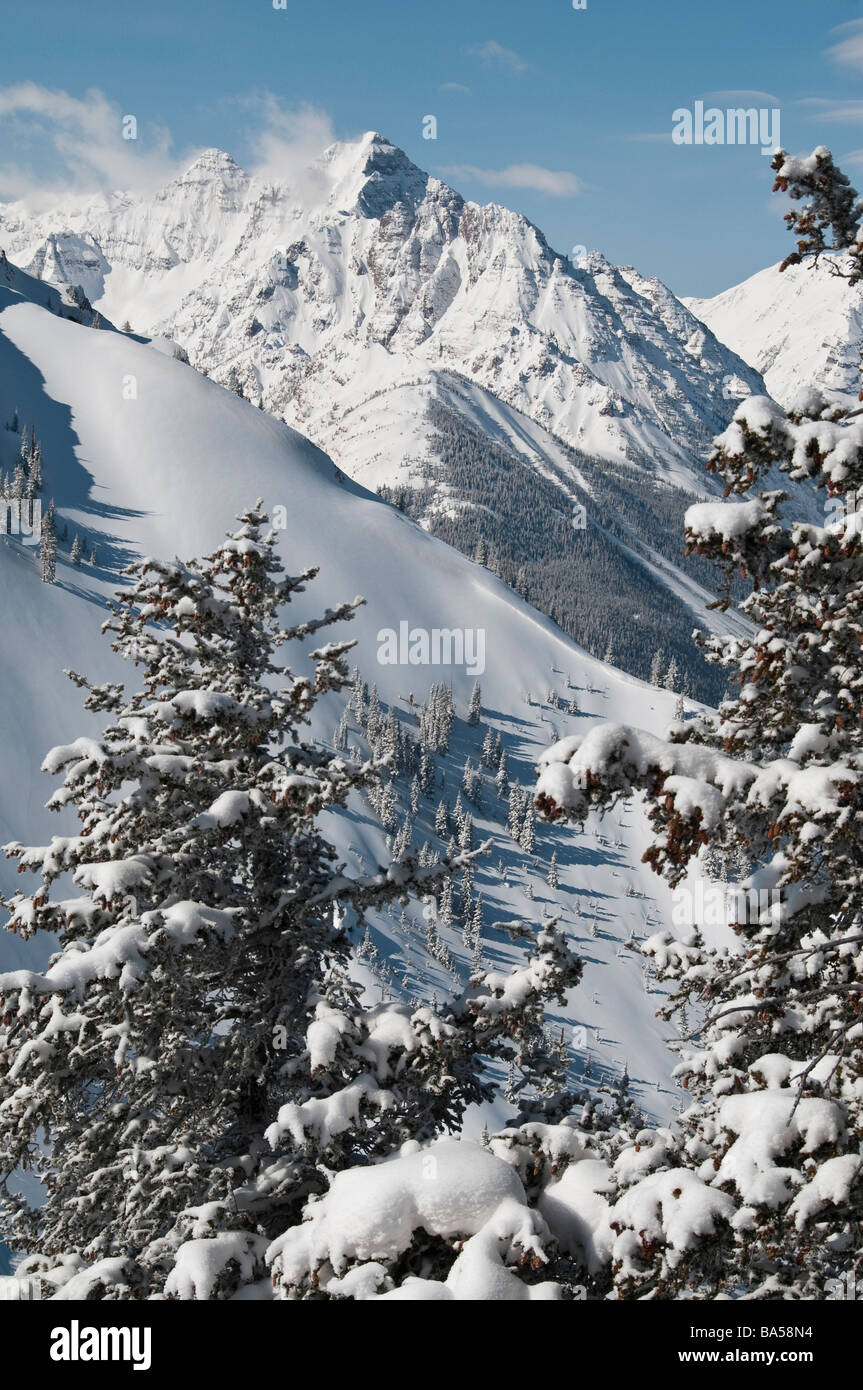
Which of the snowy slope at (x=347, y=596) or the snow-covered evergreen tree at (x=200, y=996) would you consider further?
the snowy slope at (x=347, y=596)

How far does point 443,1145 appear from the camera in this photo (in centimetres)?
714

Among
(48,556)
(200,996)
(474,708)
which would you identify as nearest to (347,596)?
(474,708)

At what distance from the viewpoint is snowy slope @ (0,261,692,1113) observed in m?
123

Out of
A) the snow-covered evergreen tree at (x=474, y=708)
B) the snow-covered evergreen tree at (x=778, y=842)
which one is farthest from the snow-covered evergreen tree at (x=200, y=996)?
the snow-covered evergreen tree at (x=474, y=708)

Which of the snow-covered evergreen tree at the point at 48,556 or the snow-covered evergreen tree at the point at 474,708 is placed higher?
the snow-covered evergreen tree at the point at 48,556

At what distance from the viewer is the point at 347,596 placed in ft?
573

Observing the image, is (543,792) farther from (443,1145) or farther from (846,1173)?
(443,1145)

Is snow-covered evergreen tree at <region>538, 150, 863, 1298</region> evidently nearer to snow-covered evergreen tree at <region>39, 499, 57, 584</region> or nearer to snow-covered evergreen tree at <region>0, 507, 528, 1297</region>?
snow-covered evergreen tree at <region>0, 507, 528, 1297</region>

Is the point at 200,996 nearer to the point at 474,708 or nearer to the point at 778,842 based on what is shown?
the point at 778,842

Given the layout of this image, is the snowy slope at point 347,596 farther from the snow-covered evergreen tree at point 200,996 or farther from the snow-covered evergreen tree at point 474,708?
the snow-covered evergreen tree at point 200,996

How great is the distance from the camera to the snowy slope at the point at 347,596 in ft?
403

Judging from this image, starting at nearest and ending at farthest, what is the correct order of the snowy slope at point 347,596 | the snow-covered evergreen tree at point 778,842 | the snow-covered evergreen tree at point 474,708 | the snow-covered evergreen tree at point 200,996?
the snow-covered evergreen tree at point 778,842
the snow-covered evergreen tree at point 200,996
the snowy slope at point 347,596
the snow-covered evergreen tree at point 474,708

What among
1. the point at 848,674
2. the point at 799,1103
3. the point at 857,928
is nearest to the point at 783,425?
the point at 848,674
